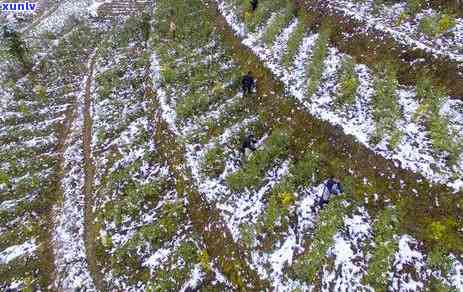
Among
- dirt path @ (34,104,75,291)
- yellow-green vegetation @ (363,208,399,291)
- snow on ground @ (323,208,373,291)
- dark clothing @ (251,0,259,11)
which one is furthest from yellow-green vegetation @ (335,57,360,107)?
dirt path @ (34,104,75,291)

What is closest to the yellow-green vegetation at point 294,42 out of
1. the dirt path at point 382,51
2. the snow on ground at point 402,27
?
the dirt path at point 382,51

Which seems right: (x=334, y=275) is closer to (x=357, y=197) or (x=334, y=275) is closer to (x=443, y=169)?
(x=357, y=197)

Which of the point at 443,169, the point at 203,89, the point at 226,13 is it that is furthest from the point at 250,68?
the point at 443,169

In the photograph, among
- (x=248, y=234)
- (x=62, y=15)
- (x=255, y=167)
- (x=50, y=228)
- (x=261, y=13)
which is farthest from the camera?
(x=62, y=15)

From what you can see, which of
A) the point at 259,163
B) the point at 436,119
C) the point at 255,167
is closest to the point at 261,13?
the point at 259,163

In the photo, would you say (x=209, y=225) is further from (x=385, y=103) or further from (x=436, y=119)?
(x=436, y=119)

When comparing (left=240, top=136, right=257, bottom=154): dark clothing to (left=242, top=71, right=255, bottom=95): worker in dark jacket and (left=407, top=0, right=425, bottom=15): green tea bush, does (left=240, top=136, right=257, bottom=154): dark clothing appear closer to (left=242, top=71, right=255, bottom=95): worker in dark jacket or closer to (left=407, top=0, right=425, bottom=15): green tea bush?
(left=242, top=71, right=255, bottom=95): worker in dark jacket
